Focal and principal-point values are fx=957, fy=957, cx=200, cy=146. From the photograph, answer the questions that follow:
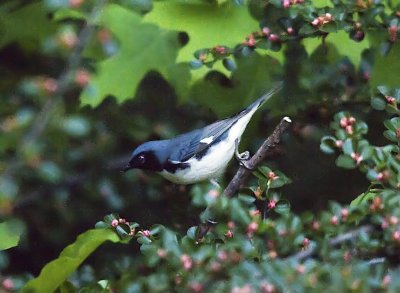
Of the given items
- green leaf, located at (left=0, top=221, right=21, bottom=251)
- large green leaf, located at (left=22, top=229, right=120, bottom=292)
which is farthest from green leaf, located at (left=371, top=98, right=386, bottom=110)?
green leaf, located at (left=0, top=221, right=21, bottom=251)

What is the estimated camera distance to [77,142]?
9.20 ft

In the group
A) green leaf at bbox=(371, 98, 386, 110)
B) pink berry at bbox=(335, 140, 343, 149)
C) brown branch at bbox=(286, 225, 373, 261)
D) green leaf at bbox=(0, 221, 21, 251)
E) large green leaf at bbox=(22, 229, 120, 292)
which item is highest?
pink berry at bbox=(335, 140, 343, 149)

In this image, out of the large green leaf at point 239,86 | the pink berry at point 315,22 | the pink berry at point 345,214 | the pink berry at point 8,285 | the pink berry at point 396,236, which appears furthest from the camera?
the large green leaf at point 239,86

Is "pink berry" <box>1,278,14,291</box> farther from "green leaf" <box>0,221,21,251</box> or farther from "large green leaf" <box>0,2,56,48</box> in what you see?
"large green leaf" <box>0,2,56,48</box>

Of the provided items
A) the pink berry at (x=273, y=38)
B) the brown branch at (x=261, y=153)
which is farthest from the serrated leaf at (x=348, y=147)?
the pink berry at (x=273, y=38)

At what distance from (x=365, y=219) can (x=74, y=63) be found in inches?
25.3

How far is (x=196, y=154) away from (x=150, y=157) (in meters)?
0.11

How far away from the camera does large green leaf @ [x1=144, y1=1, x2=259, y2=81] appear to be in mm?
2527

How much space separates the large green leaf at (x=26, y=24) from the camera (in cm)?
286

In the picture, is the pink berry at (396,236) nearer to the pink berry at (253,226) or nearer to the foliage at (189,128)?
the foliage at (189,128)

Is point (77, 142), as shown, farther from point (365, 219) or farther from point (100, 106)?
point (365, 219)

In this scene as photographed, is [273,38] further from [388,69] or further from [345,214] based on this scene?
[345,214]

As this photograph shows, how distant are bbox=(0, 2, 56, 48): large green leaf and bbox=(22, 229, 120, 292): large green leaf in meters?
0.93

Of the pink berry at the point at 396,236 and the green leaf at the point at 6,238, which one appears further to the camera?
the green leaf at the point at 6,238
